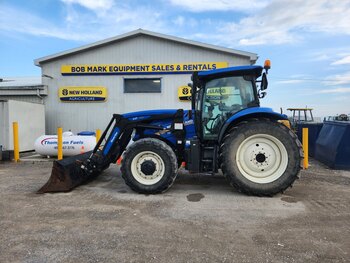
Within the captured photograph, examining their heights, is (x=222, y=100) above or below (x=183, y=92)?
below

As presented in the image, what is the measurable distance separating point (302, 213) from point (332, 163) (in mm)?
4606

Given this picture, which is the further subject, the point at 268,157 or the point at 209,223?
the point at 268,157

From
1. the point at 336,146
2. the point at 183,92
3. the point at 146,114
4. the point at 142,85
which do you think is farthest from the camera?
the point at 142,85

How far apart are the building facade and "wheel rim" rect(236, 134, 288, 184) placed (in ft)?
27.8

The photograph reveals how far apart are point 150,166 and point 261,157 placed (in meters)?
2.09

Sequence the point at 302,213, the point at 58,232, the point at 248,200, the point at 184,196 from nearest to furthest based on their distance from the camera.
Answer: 1. the point at 58,232
2. the point at 302,213
3. the point at 248,200
4. the point at 184,196

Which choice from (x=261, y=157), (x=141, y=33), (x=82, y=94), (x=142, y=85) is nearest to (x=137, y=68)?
(x=142, y=85)

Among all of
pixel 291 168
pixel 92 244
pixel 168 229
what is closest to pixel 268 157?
pixel 291 168

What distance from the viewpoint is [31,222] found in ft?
13.5

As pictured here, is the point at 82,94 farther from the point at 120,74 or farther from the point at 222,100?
the point at 222,100

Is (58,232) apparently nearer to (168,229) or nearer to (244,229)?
(168,229)

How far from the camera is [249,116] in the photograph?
540 centimetres

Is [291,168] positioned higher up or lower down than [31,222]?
higher up

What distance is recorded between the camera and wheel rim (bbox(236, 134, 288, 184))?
524 centimetres
